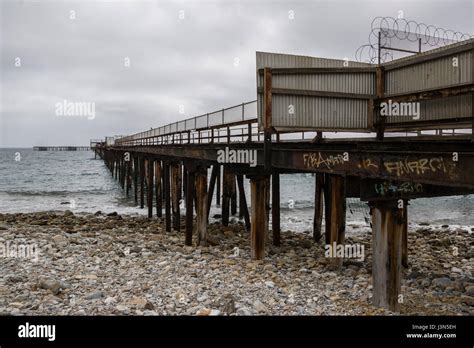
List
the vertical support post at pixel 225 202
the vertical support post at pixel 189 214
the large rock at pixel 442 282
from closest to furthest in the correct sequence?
the large rock at pixel 442 282, the vertical support post at pixel 189 214, the vertical support post at pixel 225 202

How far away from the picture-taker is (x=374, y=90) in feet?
35.1

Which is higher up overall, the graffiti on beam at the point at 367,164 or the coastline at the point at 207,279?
the graffiti on beam at the point at 367,164

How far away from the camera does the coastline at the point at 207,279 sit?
7664 millimetres

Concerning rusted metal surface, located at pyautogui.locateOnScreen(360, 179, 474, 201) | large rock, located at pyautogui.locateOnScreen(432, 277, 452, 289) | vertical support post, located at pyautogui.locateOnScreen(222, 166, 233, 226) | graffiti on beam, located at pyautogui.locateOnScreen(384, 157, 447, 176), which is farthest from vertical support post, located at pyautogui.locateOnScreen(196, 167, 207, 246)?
graffiti on beam, located at pyautogui.locateOnScreen(384, 157, 447, 176)

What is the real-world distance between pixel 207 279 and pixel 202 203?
4.40 metres

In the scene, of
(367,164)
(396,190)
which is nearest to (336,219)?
(396,190)

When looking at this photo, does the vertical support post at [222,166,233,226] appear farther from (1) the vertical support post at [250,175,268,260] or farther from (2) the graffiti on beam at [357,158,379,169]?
(2) the graffiti on beam at [357,158,379,169]

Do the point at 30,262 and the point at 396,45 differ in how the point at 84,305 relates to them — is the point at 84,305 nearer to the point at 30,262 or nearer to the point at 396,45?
the point at 30,262

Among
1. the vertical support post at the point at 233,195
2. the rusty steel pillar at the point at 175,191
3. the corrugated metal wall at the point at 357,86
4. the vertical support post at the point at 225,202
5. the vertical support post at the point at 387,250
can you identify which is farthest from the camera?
the vertical support post at the point at 233,195

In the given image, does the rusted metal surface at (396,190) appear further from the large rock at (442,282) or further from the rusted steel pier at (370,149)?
the large rock at (442,282)

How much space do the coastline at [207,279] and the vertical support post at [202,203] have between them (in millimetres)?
459

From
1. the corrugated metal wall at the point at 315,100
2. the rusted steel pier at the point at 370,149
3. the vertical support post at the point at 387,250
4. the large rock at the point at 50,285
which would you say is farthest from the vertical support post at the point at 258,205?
the large rock at the point at 50,285

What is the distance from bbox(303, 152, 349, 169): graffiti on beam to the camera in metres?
6.62

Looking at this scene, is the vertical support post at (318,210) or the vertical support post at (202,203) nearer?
the vertical support post at (202,203)
